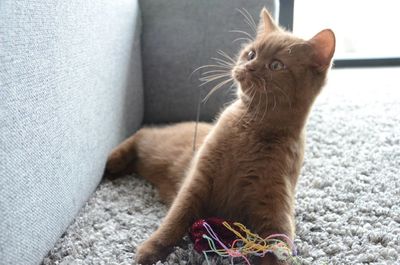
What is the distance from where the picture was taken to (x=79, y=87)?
119 centimetres

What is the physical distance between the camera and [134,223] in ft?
3.98

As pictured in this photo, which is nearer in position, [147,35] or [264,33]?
[264,33]

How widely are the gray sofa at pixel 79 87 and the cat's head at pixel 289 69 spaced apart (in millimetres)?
457

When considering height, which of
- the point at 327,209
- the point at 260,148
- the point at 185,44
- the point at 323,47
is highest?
the point at 323,47

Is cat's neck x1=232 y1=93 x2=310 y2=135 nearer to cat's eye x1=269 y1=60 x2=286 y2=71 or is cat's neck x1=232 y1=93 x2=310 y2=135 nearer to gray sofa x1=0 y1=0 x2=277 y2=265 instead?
cat's eye x1=269 y1=60 x2=286 y2=71

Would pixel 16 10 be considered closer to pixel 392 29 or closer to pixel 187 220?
pixel 187 220

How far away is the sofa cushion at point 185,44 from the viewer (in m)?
1.78

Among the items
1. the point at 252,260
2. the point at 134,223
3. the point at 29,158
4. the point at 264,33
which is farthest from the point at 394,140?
the point at 29,158

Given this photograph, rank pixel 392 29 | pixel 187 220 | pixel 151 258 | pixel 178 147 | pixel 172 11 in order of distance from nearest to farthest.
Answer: pixel 151 258 → pixel 187 220 → pixel 178 147 → pixel 172 11 → pixel 392 29

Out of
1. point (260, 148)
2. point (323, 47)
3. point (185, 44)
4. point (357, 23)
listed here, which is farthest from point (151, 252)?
point (357, 23)

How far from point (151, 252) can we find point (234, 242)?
205mm

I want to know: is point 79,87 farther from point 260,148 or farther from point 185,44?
point 185,44

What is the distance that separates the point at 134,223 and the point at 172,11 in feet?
3.19

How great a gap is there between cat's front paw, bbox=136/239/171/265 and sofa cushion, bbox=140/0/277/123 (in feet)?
2.95
